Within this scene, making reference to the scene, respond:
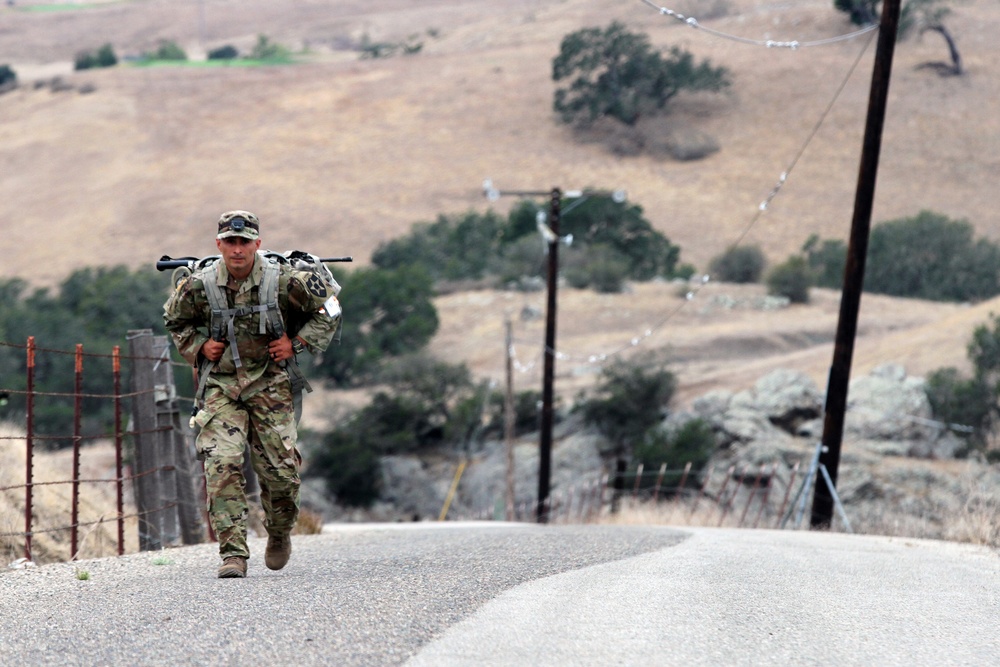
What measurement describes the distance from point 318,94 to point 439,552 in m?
88.3

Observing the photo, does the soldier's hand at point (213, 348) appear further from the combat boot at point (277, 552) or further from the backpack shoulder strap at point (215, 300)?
the combat boot at point (277, 552)

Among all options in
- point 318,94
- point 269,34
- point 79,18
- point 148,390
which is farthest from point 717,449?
point 79,18

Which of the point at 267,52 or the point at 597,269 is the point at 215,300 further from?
the point at 267,52

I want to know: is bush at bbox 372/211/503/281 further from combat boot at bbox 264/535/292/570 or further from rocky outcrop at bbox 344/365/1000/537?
combat boot at bbox 264/535/292/570

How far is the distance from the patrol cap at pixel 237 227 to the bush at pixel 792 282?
4460cm

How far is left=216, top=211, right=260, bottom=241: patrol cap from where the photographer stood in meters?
7.09

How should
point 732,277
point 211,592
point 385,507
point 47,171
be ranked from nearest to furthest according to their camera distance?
point 211,592 → point 385,507 → point 732,277 → point 47,171

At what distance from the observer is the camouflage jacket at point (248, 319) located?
7324mm

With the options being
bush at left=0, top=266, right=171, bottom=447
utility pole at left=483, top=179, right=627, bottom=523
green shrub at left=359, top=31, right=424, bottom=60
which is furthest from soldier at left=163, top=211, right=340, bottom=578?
green shrub at left=359, top=31, right=424, bottom=60

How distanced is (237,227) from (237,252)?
0.44 feet

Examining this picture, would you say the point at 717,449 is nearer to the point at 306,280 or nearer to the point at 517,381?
the point at 517,381

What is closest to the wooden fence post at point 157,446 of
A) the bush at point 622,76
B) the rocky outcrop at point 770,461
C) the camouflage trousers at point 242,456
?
the camouflage trousers at point 242,456

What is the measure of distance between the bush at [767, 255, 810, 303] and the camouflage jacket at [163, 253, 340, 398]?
145ft

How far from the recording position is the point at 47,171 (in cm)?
8350
